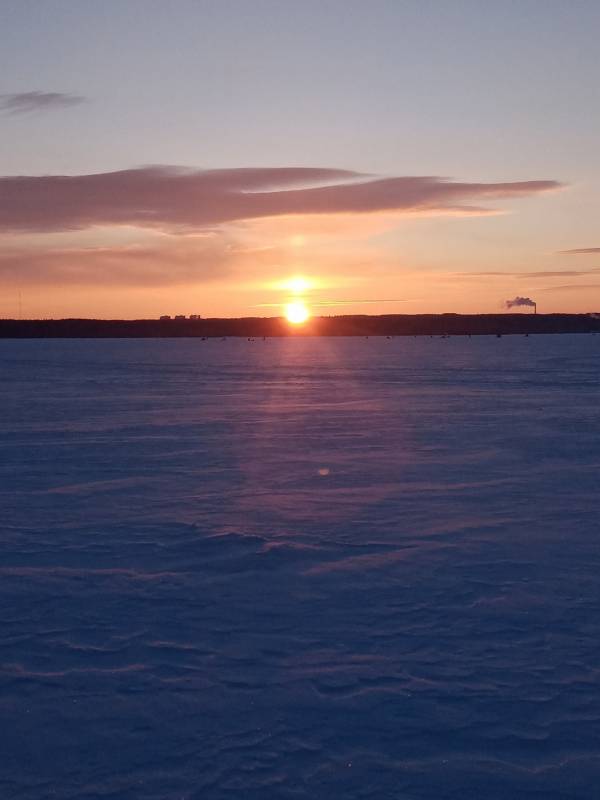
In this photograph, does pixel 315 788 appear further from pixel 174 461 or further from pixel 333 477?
pixel 174 461

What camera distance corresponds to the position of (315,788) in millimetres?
4672

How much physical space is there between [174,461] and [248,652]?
8733 millimetres

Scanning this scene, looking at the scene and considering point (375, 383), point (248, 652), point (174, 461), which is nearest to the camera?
point (248, 652)

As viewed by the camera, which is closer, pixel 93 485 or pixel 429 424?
pixel 93 485

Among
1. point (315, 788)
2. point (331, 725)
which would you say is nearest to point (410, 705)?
point (331, 725)

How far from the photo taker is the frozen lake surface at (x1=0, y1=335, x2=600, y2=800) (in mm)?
4898

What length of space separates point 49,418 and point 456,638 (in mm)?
16884

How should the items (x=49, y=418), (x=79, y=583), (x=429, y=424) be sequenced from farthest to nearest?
(x=49, y=418) < (x=429, y=424) < (x=79, y=583)

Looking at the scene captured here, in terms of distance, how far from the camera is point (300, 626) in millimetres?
6941

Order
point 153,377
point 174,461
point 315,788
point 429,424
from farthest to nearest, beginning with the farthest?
point 153,377 → point 429,424 → point 174,461 → point 315,788

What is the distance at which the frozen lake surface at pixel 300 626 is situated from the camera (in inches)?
193

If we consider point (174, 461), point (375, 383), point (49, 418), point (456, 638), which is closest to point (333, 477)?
point (174, 461)

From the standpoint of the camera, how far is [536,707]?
552cm

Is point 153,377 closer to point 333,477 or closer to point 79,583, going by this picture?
point 333,477
